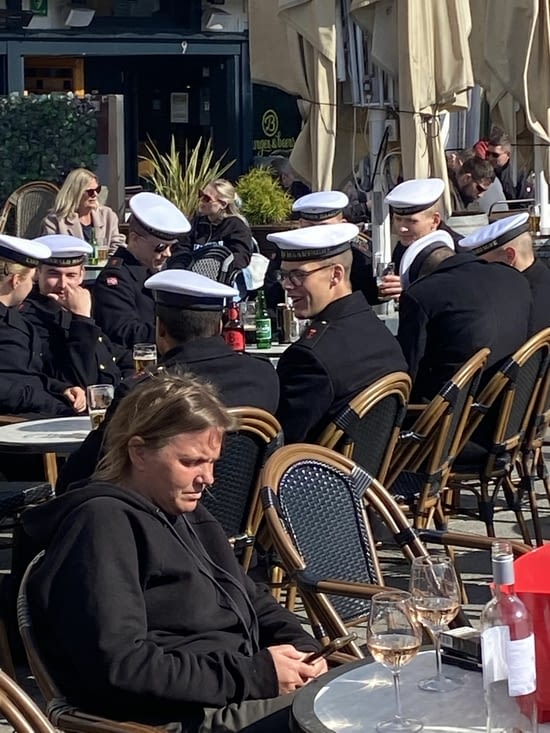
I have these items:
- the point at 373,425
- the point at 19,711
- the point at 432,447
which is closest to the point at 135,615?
the point at 19,711

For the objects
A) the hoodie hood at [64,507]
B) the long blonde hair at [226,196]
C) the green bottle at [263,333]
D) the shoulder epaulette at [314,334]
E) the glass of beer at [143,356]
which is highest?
the long blonde hair at [226,196]

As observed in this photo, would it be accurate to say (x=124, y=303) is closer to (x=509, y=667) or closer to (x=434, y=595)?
(x=434, y=595)

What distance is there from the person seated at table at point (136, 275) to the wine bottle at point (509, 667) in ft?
16.6

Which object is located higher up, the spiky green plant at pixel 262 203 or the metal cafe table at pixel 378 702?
the spiky green plant at pixel 262 203

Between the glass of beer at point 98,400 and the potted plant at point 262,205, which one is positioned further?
the potted plant at point 262,205

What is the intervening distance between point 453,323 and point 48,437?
181 centimetres

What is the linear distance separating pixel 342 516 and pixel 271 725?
96 centimetres

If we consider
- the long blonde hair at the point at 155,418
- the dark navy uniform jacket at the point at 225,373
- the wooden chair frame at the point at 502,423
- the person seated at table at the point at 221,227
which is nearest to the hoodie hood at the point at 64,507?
the long blonde hair at the point at 155,418

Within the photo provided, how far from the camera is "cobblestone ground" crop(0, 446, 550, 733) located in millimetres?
5654

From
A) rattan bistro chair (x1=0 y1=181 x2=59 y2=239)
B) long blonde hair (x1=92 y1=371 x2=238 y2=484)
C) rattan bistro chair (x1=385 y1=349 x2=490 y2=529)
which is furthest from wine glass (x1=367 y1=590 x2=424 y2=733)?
rattan bistro chair (x1=0 y1=181 x2=59 y2=239)

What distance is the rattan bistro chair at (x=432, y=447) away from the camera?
5.41 metres

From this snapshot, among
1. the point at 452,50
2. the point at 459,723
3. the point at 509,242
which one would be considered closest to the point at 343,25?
the point at 452,50

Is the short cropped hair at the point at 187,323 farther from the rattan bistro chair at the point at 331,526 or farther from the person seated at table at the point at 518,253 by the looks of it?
the person seated at table at the point at 518,253

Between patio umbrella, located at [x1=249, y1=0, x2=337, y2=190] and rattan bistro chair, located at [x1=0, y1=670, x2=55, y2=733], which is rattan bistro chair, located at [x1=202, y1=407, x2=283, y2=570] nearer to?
rattan bistro chair, located at [x1=0, y1=670, x2=55, y2=733]
